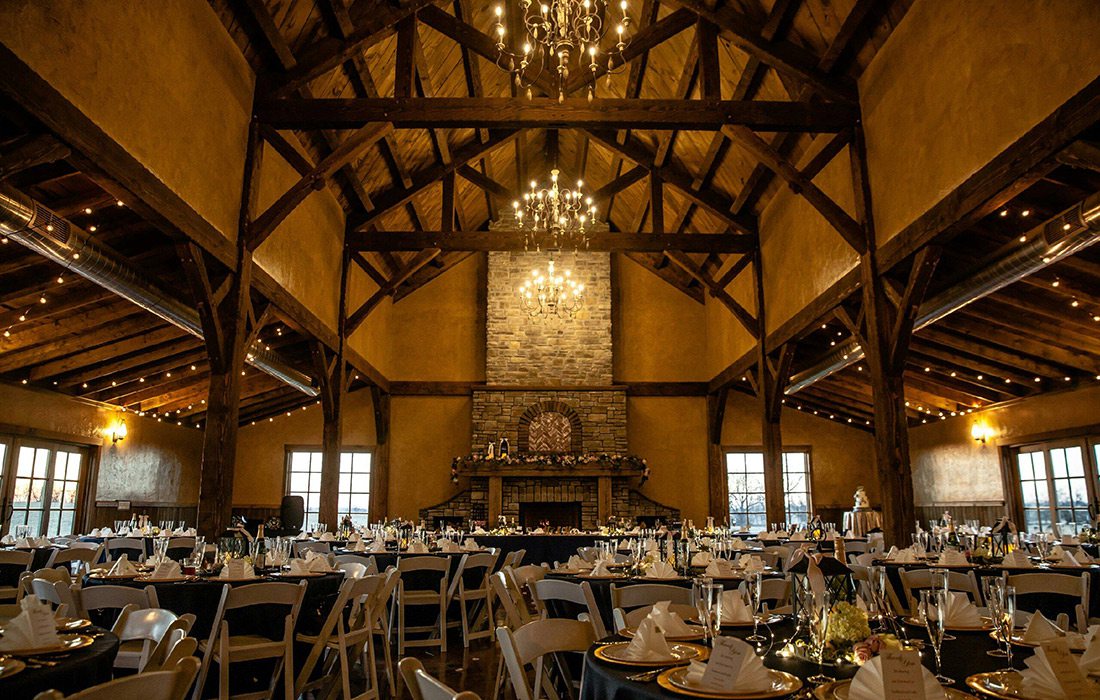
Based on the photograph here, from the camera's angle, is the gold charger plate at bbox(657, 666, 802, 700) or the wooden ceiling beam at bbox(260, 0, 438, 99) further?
the wooden ceiling beam at bbox(260, 0, 438, 99)

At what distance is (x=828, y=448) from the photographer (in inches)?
644

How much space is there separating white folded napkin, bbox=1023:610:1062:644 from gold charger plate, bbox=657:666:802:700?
1.03 meters

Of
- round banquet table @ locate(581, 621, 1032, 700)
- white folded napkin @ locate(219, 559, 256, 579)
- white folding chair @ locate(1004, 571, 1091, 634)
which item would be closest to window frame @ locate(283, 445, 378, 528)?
white folded napkin @ locate(219, 559, 256, 579)

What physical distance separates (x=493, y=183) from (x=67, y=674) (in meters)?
12.7

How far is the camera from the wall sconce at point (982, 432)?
42.0ft

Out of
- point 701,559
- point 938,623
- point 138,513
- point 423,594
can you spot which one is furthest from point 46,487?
point 938,623

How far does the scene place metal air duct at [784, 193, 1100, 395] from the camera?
570 centimetres

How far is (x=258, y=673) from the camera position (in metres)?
4.95

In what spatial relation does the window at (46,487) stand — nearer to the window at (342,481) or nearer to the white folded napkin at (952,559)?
the window at (342,481)

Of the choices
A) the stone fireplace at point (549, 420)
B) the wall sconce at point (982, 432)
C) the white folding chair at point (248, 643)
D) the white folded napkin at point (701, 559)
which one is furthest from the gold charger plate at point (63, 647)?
the wall sconce at point (982, 432)

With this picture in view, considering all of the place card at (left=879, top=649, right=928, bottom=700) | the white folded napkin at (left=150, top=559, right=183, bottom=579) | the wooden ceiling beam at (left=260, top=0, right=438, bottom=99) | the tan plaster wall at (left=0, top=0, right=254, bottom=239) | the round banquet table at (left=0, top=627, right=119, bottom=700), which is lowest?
the round banquet table at (left=0, top=627, right=119, bottom=700)

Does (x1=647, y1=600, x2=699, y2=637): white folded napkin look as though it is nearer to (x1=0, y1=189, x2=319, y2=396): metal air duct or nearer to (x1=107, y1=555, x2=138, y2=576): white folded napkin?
(x1=107, y1=555, x2=138, y2=576): white folded napkin

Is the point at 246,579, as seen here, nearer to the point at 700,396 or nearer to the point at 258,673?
the point at 258,673

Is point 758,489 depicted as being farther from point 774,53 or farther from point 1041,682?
point 1041,682
